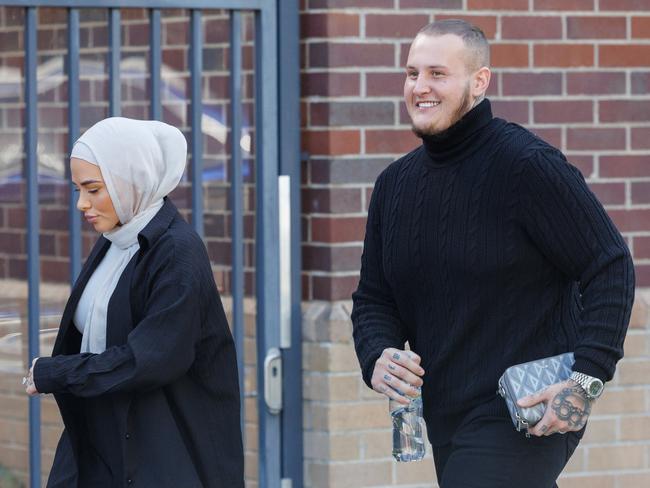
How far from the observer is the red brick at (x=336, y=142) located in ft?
16.7

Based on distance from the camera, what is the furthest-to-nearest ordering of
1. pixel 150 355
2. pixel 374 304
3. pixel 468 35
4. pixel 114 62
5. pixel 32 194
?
pixel 114 62
pixel 32 194
pixel 374 304
pixel 468 35
pixel 150 355

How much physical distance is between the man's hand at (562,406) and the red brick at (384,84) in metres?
2.09

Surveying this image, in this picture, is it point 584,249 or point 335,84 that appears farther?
point 335,84

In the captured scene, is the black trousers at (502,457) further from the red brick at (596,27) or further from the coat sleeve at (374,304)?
the red brick at (596,27)

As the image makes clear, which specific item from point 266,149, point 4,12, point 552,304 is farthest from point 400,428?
point 4,12

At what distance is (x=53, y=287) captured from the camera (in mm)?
5012

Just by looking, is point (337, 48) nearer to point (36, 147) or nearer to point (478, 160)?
point (36, 147)

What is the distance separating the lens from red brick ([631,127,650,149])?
541cm

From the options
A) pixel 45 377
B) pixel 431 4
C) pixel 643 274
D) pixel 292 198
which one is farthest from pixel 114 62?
pixel 643 274

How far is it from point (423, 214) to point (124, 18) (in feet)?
6.21

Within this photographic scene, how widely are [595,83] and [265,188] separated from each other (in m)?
1.27

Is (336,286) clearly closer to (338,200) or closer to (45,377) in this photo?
(338,200)

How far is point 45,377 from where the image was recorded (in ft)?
11.2

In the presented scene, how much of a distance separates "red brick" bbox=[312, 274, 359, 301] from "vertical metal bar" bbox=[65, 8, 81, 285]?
844 mm
